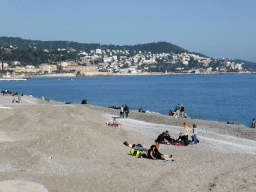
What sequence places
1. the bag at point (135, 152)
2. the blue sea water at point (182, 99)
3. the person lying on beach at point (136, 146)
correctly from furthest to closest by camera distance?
the blue sea water at point (182, 99), the person lying on beach at point (136, 146), the bag at point (135, 152)

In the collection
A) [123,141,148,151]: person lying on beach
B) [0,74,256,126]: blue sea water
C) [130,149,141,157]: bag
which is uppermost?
[130,149,141,157]: bag

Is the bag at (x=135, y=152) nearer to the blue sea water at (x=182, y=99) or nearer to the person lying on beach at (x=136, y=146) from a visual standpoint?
the person lying on beach at (x=136, y=146)

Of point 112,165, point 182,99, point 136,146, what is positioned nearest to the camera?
point 112,165

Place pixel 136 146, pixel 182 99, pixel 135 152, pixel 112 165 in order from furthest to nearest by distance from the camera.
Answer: pixel 182 99
pixel 136 146
pixel 135 152
pixel 112 165

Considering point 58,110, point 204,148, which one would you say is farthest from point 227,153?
point 58,110

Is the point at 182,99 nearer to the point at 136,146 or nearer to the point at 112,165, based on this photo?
the point at 136,146

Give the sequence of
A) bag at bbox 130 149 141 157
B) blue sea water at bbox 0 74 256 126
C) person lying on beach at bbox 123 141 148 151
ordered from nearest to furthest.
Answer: bag at bbox 130 149 141 157, person lying on beach at bbox 123 141 148 151, blue sea water at bbox 0 74 256 126

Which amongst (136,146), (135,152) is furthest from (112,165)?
(136,146)

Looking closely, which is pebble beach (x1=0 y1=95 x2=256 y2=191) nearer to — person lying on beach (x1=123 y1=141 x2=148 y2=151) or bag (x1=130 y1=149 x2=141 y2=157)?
bag (x1=130 y1=149 x2=141 y2=157)

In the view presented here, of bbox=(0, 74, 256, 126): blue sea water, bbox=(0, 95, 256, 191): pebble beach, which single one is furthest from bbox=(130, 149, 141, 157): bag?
bbox=(0, 74, 256, 126): blue sea water

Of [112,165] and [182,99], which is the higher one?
[112,165]

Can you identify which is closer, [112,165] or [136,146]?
[112,165]

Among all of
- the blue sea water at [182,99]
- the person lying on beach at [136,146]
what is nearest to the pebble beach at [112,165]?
the person lying on beach at [136,146]

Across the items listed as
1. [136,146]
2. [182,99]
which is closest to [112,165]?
[136,146]
